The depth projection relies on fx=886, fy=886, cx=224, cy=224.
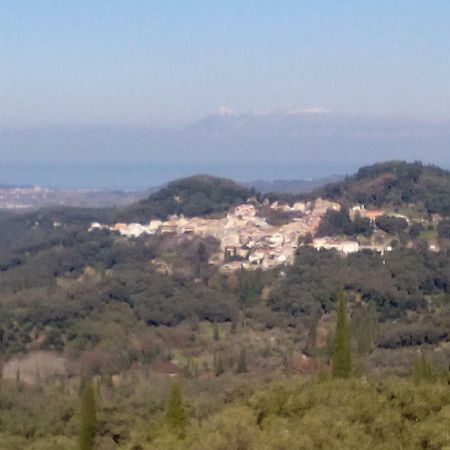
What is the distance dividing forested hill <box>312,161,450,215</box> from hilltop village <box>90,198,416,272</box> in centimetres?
193

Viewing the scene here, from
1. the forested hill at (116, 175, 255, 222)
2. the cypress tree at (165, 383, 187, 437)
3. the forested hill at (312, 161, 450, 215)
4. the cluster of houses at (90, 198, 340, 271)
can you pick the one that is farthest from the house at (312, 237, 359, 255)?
the cypress tree at (165, 383, 187, 437)

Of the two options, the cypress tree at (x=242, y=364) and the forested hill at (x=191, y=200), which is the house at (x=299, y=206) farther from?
the cypress tree at (x=242, y=364)

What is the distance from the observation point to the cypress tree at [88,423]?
20969mm

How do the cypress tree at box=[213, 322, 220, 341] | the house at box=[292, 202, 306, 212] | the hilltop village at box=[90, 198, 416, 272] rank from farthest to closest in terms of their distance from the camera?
the house at box=[292, 202, 306, 212] < the hilltop village at box=[90, 198, 416, 272] < the cypress tree at box=[213, 322, 220, 341]

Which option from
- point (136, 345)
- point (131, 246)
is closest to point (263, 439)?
point (136, 345)

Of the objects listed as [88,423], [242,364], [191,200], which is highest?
[191,200]

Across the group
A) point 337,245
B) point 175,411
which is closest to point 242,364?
point 175,411

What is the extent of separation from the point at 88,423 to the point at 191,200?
52.3 meters

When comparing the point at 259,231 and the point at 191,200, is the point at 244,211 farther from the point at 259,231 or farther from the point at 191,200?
the point at 259,231

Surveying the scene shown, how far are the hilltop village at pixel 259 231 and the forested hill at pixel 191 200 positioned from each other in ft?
4.34

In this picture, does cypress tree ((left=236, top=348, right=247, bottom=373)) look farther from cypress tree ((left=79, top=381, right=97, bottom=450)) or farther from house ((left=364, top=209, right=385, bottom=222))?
house ((left=364, top=209, right=385, bottom=222))

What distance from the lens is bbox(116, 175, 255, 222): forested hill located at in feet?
234

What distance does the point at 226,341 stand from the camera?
40.2 metres

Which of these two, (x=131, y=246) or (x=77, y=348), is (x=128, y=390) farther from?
(x=131, y=246)
